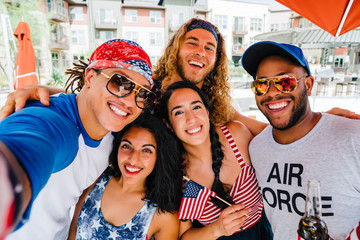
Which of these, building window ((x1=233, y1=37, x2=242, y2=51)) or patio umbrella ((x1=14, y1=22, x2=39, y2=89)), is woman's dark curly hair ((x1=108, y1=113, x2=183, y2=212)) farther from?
building window ((x1=233, y1=37, x2=242, y2=51))

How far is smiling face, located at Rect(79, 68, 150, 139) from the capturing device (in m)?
1.53

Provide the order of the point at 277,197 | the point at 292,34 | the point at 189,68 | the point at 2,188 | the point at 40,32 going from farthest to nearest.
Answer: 1. the point at 40,32
2. the point at 292,34
3. the point at 189,68
4. the point at 277,197
5. the point at 2,188

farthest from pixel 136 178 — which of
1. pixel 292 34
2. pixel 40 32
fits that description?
pixel 40 32

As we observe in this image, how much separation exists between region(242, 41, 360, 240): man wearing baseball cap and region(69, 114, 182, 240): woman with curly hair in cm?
83

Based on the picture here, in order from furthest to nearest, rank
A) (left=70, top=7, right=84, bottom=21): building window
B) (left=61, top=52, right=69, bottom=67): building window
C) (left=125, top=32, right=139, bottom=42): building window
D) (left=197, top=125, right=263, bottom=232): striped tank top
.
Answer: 1. (left=125, top=32, right=139, bottom=42): building window
2. (left=61, top=52, right=69, bottom=67): building window
3. (left=70, top=7, right=84, bottom=21): building window
4. (left=197, top=125, right=263, bottom=232): striped tank top

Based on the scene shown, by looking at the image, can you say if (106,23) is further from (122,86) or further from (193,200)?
(193,200)

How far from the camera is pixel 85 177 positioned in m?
1.65

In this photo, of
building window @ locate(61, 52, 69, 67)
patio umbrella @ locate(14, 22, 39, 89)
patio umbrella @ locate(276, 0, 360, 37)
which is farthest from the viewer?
building window @ locate(61, 52, 69, 67)

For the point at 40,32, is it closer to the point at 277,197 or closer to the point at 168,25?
the point at 168,25

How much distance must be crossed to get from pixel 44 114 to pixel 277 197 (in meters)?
1.72

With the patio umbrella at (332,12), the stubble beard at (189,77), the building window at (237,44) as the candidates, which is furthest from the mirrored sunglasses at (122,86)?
the building window at (237,44)

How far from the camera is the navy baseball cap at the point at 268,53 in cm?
161

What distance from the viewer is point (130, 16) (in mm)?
28578

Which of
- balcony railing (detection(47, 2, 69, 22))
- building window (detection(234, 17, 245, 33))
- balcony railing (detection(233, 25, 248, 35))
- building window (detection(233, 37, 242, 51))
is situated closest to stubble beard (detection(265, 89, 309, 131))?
balcony railing (detection(47, 2, 69, 22))
